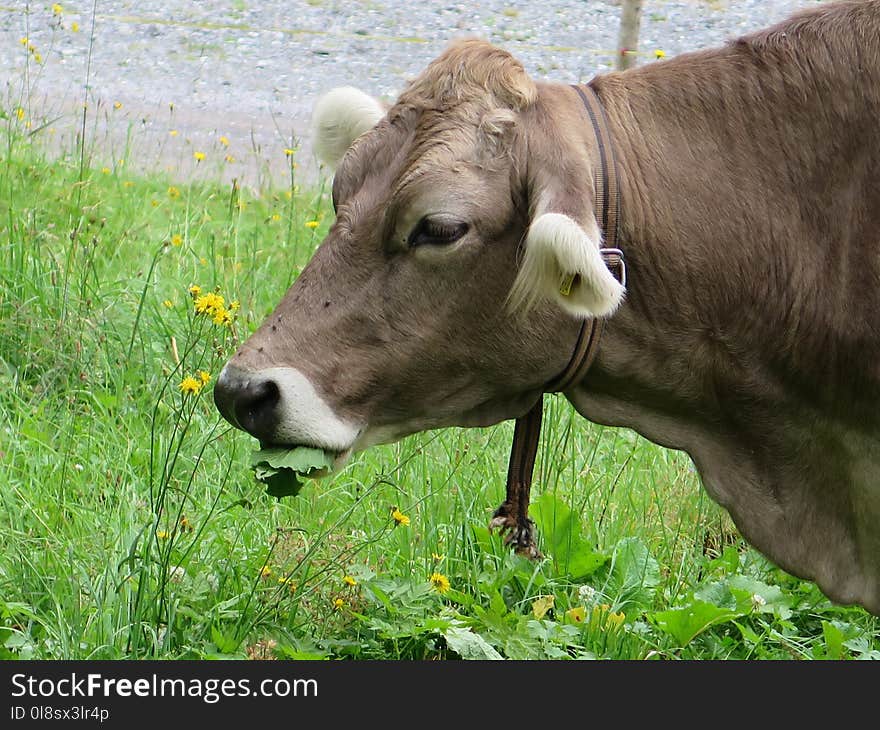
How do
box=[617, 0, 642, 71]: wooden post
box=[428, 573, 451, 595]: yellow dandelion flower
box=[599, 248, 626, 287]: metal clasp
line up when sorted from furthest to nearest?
1. box=[617, 0, 642, 71]: wooden post
2. box=[428, 573, 451, 595]: yellow dandelion flower
3. box=[599, 248, 626, 287]: metal clasp

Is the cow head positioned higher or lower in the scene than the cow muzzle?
higher

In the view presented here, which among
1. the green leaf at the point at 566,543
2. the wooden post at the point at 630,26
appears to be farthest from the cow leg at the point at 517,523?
the wooden post at the point at 630,26

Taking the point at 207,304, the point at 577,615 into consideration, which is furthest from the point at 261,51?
the point at 577,615

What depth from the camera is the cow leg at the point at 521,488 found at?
3.85 m

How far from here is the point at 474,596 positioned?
13.4ft

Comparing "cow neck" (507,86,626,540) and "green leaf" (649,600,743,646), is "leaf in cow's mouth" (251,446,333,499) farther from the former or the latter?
"green leaf" (649,600,743,646)

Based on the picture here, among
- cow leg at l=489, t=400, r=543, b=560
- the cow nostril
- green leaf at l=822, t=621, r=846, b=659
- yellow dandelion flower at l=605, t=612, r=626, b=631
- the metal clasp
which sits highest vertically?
the metal clasp

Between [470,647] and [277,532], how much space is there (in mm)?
661

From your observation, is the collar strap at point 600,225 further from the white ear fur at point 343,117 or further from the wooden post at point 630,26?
the wooden post at point 630,26

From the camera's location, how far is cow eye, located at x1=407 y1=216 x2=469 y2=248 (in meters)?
3.09

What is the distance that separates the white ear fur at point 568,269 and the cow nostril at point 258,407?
0.61 m

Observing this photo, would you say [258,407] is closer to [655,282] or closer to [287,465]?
[287,465]

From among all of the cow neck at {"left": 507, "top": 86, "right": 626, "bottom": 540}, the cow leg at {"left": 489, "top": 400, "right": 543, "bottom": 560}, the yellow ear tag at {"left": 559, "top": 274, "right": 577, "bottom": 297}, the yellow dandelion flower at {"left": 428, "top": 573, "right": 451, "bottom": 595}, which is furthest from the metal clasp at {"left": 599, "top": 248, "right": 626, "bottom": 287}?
the yellow dandelion flower at {"left": 428, "top": 573, "right": 451, "bottom": 595}

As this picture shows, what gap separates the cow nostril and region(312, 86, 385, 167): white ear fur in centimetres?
87
